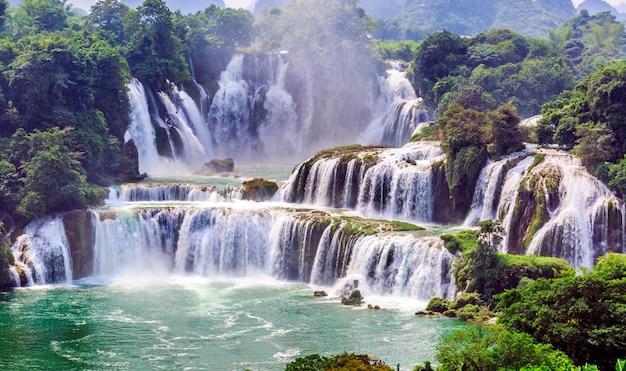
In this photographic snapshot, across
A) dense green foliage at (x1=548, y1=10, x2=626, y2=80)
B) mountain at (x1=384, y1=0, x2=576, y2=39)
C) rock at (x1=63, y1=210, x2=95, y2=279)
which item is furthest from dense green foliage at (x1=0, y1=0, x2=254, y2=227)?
mountain at (x1=384, y1=0, x2=576, y2=39)

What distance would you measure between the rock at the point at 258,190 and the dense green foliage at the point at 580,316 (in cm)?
2256

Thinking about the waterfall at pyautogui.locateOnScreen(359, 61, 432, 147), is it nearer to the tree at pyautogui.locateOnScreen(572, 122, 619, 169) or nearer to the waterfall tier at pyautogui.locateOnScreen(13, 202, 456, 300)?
the waterfall tier at pyautogui.locateOnScreen(13, 202, 456, 300)

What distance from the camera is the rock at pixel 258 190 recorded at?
151 feet

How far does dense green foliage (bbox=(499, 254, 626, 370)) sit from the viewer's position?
23172 mm

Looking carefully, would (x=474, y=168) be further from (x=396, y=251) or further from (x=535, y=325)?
(x=535, y=325)

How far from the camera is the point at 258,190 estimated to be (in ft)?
152

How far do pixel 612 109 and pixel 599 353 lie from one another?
18197 mm

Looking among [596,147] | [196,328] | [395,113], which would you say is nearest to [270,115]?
[395,113]

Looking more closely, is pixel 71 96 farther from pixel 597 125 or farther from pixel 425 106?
pixel 597 125

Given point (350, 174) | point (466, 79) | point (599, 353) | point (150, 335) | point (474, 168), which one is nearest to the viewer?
point (599, 353)

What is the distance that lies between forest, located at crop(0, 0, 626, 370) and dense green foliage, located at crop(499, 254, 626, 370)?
4 centimetres

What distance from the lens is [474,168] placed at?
41.1 metres

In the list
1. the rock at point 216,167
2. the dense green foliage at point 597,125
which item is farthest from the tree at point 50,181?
the dense green foliage at point 597,125

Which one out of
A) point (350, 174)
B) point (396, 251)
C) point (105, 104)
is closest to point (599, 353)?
point (396, 251)
